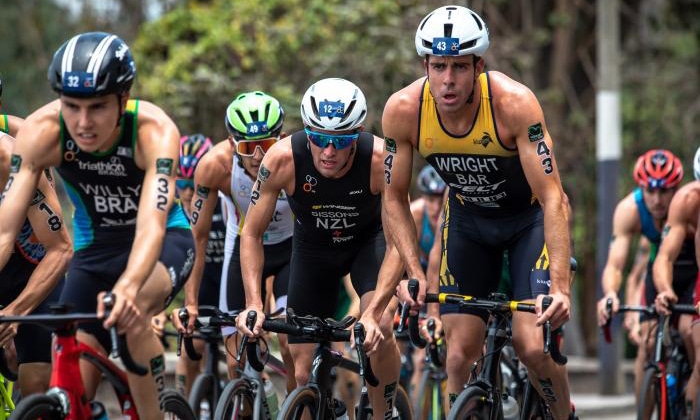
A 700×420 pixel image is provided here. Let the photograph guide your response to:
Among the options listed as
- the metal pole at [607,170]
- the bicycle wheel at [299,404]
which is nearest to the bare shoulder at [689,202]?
the bicycle wheel at [299,404]

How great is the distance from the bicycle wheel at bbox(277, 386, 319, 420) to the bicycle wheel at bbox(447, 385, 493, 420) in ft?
2.72

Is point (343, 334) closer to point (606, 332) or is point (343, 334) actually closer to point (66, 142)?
point (66, 142)

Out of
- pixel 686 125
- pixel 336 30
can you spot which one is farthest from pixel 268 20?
pixel 686 125

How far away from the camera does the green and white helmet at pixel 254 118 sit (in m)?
8.84

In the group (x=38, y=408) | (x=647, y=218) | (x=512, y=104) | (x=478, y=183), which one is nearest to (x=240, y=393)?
(x=478, y=183)

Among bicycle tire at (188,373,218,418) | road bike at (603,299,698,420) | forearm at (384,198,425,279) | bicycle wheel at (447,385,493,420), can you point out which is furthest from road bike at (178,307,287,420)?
road bike at (603,299,698,420)

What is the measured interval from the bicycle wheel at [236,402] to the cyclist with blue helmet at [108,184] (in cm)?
58

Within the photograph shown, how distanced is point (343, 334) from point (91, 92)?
204 cm

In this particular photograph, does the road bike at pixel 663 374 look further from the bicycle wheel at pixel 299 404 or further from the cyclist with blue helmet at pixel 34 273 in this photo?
the cyclist with blue helmet at pixel 34 273

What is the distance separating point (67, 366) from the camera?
20.2 feet

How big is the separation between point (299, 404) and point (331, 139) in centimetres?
158

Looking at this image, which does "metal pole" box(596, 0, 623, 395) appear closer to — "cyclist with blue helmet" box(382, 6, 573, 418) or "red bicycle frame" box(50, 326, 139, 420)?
"cyclist with blue helmet" box(382, 6, 573, 418)

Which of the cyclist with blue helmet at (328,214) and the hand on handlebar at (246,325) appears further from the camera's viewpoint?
the cyclist with blue helmet at (328,214)

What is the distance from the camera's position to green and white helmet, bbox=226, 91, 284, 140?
8836 mm
